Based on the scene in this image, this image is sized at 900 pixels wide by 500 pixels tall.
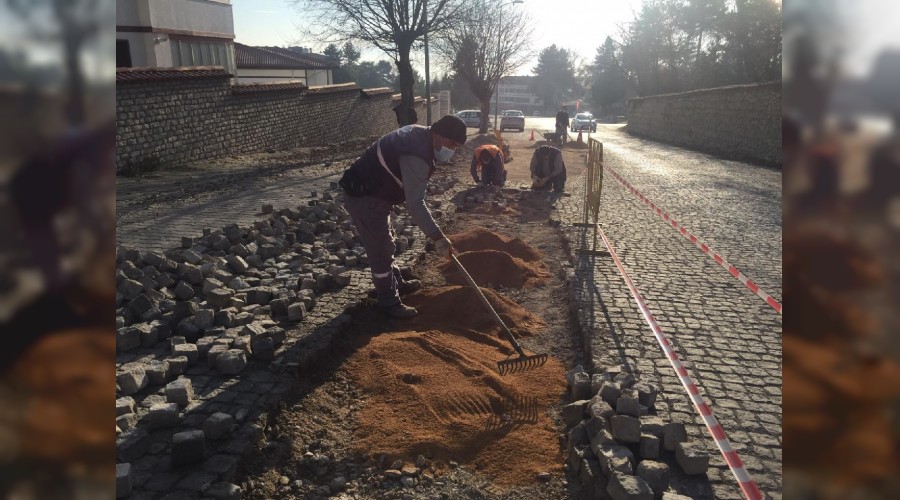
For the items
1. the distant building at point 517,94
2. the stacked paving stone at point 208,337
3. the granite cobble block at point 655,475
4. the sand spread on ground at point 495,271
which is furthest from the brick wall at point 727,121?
the distant building at point 517,94

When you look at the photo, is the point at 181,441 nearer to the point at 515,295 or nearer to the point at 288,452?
the point at 288,452

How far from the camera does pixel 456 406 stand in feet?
13.8

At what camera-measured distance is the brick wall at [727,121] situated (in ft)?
69.6

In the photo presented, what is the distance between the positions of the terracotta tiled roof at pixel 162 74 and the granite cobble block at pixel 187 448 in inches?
437

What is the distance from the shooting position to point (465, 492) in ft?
11.3

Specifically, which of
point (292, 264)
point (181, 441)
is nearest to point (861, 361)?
point (181, 441)

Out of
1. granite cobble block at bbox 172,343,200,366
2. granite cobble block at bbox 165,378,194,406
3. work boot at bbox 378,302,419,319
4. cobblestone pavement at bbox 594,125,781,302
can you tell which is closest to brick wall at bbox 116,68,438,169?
work boot at bbox 378,302,419,319

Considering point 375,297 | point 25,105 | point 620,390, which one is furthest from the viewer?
point 375,297

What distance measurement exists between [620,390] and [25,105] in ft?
12.7

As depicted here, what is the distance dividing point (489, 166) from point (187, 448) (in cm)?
1072

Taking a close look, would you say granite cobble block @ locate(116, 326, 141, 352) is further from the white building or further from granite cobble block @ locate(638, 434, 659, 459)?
the white building

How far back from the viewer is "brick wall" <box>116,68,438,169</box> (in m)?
13.8

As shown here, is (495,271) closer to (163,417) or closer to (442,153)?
(442,153)

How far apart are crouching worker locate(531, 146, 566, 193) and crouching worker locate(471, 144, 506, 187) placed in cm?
78
